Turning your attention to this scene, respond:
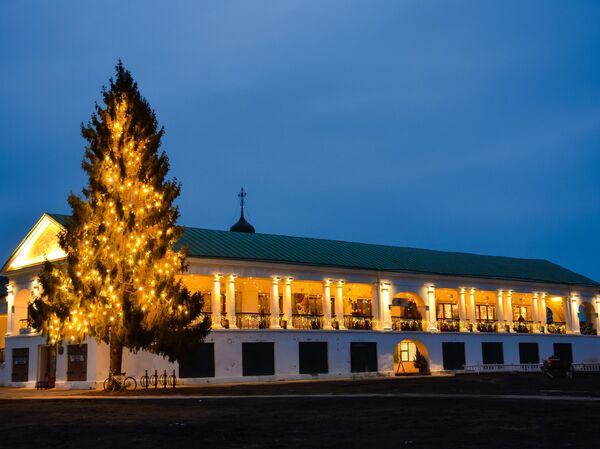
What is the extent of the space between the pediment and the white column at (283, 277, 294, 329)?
1330 centimetres

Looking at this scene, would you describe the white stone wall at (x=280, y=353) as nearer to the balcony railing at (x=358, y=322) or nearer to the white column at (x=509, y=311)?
the balcony railing at (x=358, y=322)

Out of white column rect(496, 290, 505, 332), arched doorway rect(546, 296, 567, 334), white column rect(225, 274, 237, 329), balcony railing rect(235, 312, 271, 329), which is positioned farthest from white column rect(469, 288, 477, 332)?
white column rect(225, 274, 237, 329)

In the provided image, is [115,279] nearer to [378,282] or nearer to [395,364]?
[378,282]

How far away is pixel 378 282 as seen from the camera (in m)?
49.9

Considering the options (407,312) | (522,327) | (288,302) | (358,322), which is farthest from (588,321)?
(288,302)

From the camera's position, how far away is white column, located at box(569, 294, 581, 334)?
59750mm

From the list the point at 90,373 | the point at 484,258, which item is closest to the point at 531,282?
the point at 484,258

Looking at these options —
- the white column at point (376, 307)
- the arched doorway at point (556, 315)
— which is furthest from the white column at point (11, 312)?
the arched doorway at point (556, 315)

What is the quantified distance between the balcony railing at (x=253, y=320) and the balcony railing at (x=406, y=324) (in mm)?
9776

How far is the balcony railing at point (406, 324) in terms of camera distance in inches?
1976

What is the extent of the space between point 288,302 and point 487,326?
17.3 metres

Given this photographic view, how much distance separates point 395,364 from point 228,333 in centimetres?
1565

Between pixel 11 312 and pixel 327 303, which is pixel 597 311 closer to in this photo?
pixel 327 303

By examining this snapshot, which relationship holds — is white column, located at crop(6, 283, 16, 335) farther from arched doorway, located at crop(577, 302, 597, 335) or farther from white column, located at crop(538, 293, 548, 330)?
arched doorway, located at crop(577, 302, 597, 335)
